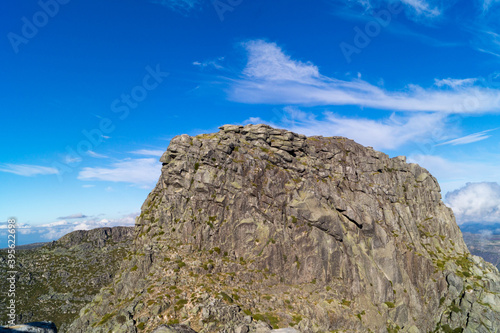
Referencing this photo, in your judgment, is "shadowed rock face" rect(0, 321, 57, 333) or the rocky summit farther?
the rocky summit

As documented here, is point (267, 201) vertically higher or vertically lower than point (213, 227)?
higher

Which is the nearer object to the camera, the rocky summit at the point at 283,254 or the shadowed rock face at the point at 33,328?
the shadowed rock face at the point at 33,328

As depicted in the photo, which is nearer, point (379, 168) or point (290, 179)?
point (290, 179)

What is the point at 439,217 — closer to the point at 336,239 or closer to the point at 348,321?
the point at 336,239

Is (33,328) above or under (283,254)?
above

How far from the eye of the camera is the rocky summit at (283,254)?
78.2 m

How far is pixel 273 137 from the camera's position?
11919cm

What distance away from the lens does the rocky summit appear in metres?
78.2

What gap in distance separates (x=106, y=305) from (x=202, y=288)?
1160 inches

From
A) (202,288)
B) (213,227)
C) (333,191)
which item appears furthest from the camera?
(333,191)

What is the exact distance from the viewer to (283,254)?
94000mm

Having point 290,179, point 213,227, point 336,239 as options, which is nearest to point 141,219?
point 213,227

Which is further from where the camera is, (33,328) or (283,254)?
(283,254)

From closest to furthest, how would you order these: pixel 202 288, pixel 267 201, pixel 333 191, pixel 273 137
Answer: pixel 202 288
pixel 267 201
pixel 333 191
pixel 273 137
